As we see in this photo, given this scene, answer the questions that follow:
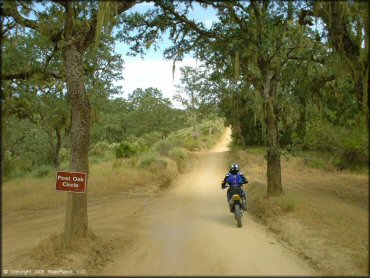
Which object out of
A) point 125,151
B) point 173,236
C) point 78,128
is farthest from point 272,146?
point 125,151

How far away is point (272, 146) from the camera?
1529cm

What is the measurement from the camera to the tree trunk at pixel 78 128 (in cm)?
977

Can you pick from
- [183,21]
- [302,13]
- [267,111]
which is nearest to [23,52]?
[183,21]

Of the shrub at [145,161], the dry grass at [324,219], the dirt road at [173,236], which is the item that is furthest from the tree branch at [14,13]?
the shrub at [145,161]

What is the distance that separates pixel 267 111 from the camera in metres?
15.2

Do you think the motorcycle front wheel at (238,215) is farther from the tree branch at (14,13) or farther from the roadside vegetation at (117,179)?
the tree branch at (14,13)

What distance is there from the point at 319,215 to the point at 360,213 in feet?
11.9

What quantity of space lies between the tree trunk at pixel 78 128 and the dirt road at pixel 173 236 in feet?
4.09

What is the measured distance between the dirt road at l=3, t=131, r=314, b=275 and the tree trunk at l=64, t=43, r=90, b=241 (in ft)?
4.09

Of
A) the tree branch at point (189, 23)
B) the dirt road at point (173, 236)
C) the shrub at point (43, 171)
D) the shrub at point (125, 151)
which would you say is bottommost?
the dirt road at point (173, 236)

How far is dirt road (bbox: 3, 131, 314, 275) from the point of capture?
22.6 feet

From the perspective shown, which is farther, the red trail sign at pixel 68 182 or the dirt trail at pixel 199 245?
the red trail sign at pixel 68 182

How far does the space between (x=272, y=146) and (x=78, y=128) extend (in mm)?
7791

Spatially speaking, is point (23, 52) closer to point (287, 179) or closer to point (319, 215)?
point (319, 215)
